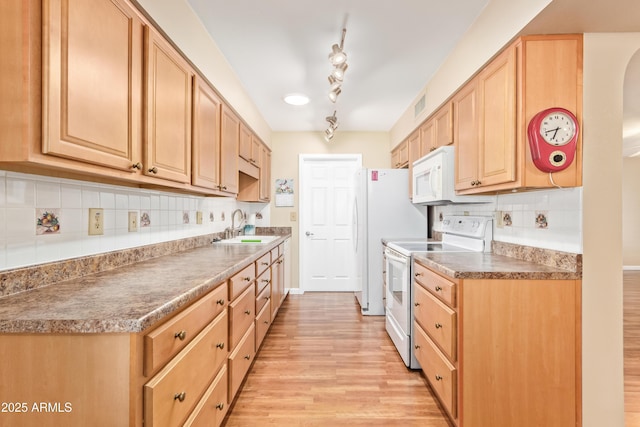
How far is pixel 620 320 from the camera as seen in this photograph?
152 cm

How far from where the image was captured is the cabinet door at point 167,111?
1.40 m

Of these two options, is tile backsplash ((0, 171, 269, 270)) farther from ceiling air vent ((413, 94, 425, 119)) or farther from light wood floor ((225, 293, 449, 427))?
ceiling air vent ((413, 94, 425, 119))

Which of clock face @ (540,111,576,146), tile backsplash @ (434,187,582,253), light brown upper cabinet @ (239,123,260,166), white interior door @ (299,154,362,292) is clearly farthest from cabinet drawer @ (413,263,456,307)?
white interior door @ (299,154,362,292)

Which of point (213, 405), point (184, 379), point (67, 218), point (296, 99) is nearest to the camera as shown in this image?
point (184, 379)

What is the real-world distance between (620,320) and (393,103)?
2.62 m

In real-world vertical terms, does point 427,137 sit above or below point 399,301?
above

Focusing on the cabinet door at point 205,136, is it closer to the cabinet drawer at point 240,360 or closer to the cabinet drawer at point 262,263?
the cabinet drawer at point 262,263

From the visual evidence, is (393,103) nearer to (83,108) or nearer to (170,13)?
(170,13)

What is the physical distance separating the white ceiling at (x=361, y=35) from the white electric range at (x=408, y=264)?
4.24 ft

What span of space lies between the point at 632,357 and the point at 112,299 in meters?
3.63

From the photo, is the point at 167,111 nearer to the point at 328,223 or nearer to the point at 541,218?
the point at 541,218

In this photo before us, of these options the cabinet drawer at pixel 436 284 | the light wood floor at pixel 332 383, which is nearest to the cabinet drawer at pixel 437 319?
the cabinet drawer at pixel 436 284

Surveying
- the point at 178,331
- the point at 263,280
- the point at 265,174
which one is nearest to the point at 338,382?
the point at 263,280

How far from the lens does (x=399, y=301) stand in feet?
8.30
